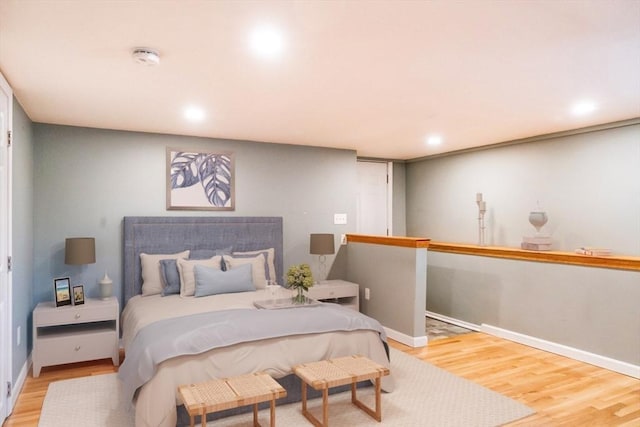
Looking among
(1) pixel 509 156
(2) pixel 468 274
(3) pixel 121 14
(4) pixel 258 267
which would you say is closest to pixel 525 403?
(2) pixel 468 274

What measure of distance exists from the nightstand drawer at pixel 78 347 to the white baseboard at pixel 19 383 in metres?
0.17

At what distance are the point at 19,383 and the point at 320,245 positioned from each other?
3170mm

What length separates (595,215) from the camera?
4.48 meters

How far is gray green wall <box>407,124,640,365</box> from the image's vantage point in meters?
4.01

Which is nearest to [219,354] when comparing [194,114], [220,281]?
[220,281]

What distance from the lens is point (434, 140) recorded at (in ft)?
17.4

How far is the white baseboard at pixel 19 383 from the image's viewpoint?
10.1 ft

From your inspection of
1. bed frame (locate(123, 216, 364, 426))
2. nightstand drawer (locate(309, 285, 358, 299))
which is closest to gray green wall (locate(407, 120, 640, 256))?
nightstand drawer (locate(309, 285, 358, 299))

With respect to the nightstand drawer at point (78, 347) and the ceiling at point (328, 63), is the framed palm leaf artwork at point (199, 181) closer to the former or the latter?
the ceiling at point (328, 63)

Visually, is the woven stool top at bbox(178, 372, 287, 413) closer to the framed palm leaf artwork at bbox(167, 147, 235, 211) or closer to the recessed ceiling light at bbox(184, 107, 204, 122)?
the recessed ceiling light at bbox(184, 107, 204, 122)

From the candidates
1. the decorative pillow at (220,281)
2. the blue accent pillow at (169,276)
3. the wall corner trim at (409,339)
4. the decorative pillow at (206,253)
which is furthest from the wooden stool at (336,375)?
the decorative pillow at (206,253)

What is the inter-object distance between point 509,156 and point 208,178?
3785 mm

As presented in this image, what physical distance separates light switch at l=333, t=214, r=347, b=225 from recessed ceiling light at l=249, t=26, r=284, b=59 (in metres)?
3.43

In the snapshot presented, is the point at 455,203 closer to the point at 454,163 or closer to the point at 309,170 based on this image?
the point at 454,163
